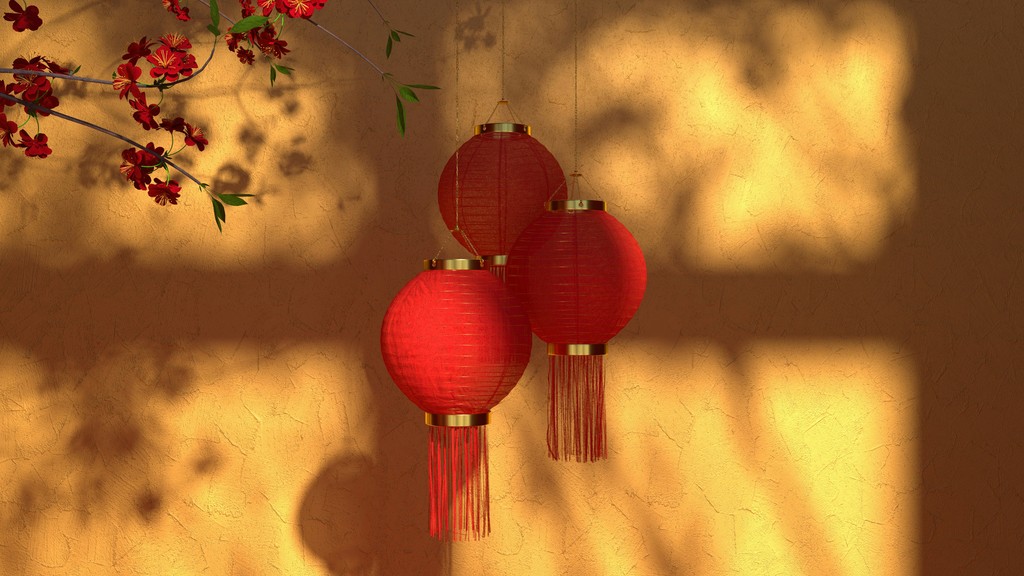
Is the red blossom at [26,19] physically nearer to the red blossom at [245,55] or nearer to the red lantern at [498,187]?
the red blossom at [245,55]

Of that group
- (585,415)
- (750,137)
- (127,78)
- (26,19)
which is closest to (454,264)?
(585,415)

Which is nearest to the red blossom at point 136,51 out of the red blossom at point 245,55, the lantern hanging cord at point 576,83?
the red blossom at point 245,55

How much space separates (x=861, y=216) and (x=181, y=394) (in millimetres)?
2518

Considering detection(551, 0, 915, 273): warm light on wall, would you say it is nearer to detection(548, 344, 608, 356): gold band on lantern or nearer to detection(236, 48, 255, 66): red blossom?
detection(236, 48, 255, 66): red blossom

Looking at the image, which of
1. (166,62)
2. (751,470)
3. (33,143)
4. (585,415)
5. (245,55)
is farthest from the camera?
(751,470)

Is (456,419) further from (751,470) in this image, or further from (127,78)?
(751,470)

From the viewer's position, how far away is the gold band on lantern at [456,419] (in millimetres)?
1833

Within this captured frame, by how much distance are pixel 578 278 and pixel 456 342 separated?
1.00 feet

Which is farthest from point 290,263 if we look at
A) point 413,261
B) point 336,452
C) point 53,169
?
point 53,169

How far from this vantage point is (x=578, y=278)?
1877 mm

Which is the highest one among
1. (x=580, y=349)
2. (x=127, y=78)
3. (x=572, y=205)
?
(x=127, y=78)

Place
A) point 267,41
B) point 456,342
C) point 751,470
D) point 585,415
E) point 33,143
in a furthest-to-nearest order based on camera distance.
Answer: point 751,470, point 267,41, point 33,143, point 585,415, point 456,342

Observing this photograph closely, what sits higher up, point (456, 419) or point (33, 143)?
point (33, 143)

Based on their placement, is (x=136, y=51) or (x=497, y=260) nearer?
(x=497, y=260)
